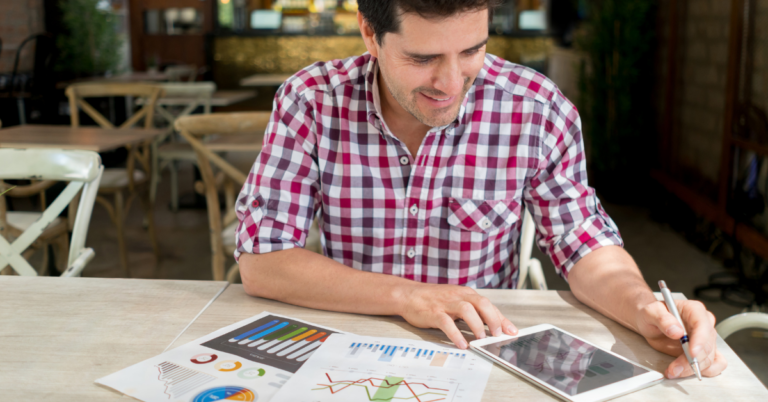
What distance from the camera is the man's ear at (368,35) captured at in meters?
1.05

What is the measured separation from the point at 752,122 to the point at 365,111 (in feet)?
8.41

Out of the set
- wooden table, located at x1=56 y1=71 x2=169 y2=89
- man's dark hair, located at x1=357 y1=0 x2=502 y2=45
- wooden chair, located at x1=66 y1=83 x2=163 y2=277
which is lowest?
wooden chair, located at x1=66 y1=83 x2=163 y2=277

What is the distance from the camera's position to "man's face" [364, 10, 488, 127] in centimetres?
93

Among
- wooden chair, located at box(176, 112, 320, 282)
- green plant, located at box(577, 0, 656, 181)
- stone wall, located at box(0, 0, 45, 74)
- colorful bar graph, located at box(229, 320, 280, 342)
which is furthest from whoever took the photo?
stone wall, located at box(0, 0, 45, 74)

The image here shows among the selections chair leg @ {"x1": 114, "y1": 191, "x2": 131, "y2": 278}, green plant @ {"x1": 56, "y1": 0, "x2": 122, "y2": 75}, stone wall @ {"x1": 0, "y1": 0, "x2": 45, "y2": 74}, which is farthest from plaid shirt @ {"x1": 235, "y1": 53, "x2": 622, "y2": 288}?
stone wall @ {"x1": 0, "y1": 0, "x2": 45, "y2": 74}

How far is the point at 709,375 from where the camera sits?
75 centimetres

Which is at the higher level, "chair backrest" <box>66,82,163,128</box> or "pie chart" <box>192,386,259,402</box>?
"chair backrest" <box>66,82,163,128</box>

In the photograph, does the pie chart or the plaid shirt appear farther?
the plaid shirt

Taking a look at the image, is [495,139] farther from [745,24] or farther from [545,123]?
[745,24]

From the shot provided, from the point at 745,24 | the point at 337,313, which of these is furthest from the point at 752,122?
the point at 337,313

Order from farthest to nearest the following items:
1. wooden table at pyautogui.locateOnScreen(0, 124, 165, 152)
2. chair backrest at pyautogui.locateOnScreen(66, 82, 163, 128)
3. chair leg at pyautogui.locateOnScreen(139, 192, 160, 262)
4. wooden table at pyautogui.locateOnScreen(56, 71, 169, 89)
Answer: wooden table at pyautogui.locateOnScreen(56, 71, 169, 89), chair backrest at pyautogui.locateOnScreen(66, 82, 163, 128), chair leg at pyautogui.locateOnScreen(139, 192, 160, 262), wooden table at pyautogui.locateOnScreen(0, 124, 165, 152)

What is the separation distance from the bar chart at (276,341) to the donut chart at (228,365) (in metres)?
0.02

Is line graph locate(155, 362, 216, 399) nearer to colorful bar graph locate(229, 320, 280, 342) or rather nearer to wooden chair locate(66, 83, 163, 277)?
colorful bar graph locate(229, 320, 280, 342)

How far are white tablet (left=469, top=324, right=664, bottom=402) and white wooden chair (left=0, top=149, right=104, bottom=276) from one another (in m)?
0.91
